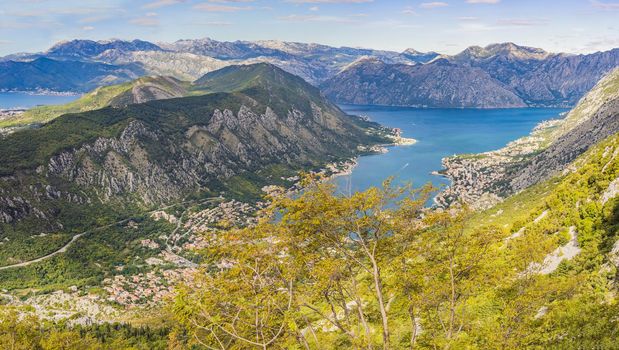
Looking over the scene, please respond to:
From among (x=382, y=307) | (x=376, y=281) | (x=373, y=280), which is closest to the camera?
(x=382, y=307)

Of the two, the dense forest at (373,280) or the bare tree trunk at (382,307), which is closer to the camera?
the bare tree trunk at (382,307)

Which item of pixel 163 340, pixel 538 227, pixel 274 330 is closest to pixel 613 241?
pixel 538 227

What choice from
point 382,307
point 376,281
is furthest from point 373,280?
point 382,307

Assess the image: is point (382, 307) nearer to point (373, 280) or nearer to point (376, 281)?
point (376, 281)

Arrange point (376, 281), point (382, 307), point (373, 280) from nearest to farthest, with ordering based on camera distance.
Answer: point (382, 307) < point (376, 281) < point (373, 280)

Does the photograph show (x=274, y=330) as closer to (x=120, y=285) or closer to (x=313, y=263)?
(x=313, y=263)

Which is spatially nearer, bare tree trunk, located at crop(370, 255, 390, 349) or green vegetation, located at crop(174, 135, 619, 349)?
bare tree trunk, located at crop(370, 255, 390, 349)

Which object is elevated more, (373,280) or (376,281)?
(376,281)

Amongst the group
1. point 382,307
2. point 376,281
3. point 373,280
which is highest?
point 376,281

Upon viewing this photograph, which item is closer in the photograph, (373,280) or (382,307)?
(382,307)

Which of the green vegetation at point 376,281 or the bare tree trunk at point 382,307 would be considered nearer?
the bare tree trunk at point 382,307

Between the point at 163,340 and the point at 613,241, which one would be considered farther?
the point at 163,340
